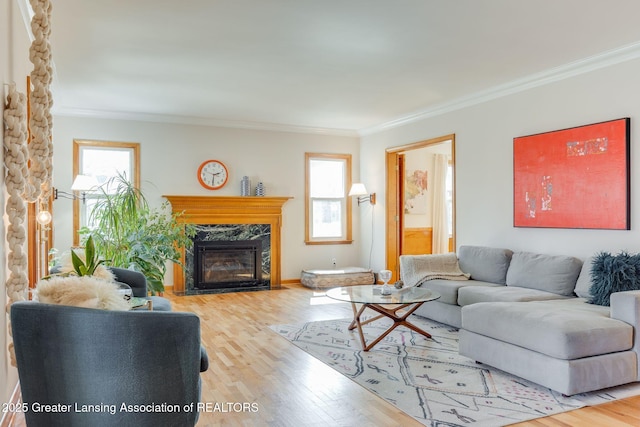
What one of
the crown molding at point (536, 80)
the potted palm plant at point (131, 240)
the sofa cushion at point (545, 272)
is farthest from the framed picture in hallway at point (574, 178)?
the potted palm plant at point (131, 240)

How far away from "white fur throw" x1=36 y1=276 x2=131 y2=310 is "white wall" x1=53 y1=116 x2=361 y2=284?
5.09 m

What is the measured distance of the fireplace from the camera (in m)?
7.02

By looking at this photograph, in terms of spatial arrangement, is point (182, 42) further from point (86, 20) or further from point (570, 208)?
point (570, 208)

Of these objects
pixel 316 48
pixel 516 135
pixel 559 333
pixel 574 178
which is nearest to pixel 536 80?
pixel 516 135

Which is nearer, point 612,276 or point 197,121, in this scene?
point 612,276

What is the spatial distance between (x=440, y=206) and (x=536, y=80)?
3.91m

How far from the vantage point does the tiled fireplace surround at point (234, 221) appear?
6.93 m

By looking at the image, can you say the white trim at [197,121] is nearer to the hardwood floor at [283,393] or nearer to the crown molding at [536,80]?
the crown molding at [536,80]

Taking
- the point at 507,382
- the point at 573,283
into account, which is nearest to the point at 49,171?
the point at 507,382

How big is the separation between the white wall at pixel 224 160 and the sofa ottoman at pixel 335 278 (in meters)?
0.42

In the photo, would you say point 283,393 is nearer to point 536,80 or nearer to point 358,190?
point 536,80

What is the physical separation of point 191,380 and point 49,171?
74.9 inches

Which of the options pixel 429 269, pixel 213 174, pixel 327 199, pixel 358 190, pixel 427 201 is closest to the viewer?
pixel 429 269

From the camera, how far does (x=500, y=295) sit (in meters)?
4.23
